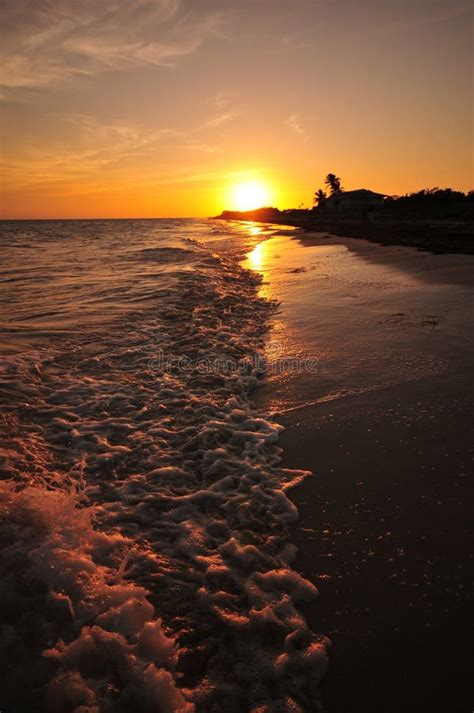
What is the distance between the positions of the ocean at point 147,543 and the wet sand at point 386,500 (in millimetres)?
202

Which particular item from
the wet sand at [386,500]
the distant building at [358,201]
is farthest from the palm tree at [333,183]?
the wet sand at [386,500]

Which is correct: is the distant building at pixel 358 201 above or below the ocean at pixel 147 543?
above

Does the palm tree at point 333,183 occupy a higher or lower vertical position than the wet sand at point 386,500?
higher

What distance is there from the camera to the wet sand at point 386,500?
2.14m

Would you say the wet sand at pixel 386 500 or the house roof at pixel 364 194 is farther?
the house roof at pixel 364 194

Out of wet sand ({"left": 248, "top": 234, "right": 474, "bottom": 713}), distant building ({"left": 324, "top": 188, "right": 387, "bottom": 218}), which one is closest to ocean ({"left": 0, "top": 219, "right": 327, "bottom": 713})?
wet sand ({"left": 248, "top": 234, "right": 474, "bottom": 713})

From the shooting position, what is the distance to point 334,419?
459 cm

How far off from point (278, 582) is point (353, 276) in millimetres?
13113

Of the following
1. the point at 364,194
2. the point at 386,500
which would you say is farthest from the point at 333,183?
the point at 386,500

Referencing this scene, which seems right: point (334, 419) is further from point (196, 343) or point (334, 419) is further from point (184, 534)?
point (196, 343)

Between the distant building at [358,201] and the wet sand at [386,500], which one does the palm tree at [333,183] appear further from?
the wet sand at [386,500]

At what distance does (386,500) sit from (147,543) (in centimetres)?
198

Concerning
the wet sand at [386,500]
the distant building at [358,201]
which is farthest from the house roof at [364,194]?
the wet sand at [386,500]

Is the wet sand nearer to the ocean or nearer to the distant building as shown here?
the ocean
